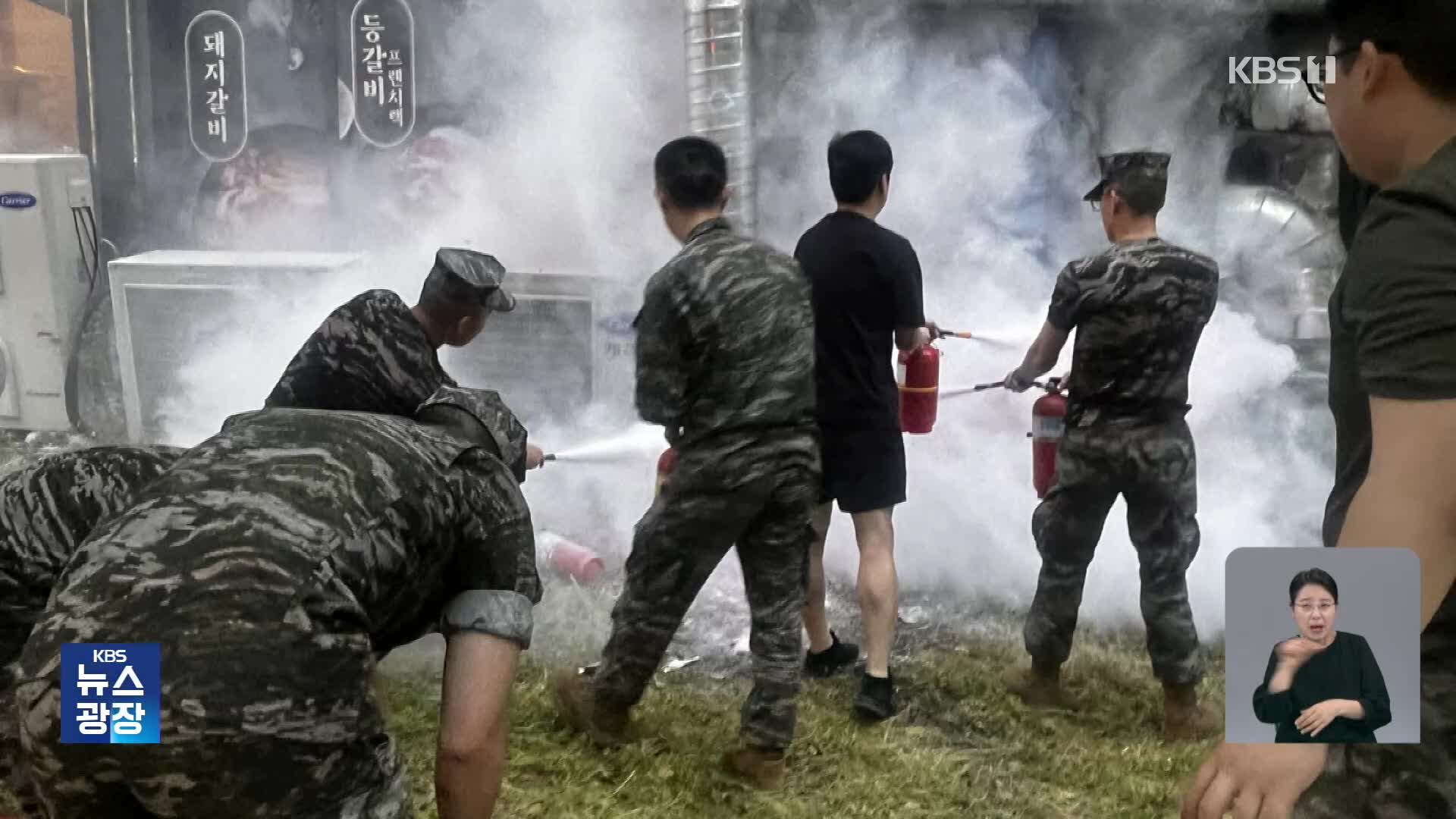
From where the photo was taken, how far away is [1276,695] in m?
1.34

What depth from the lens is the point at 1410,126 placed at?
3.94ft

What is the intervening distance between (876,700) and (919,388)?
730 mm

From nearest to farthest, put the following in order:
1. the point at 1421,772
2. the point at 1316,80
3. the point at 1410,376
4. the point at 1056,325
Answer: the point at 1410,376, the point at 1421,772, the point at 1316,80, the point at 1056,325

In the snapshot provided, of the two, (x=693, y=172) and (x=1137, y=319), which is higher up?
(x=693, y=172)

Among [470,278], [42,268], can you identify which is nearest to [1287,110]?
[470,278]

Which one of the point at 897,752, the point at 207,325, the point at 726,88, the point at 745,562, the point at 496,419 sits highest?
the point at 726,88

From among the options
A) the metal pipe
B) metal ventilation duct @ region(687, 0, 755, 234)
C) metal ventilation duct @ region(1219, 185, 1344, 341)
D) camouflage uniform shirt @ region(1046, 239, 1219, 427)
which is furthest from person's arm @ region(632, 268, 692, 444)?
the metal pipe

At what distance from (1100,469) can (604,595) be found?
1.15m

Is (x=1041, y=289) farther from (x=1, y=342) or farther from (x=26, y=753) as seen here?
(x=1, y=342)

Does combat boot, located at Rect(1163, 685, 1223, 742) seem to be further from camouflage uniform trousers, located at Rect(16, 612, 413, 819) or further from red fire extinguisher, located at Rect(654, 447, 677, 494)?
camouflage uniform trousers, located at Rect(16, 612, 413, 819)

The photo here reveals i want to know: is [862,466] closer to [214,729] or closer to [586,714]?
[586,714]

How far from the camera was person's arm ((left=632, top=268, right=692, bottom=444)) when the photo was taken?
2.22 metres

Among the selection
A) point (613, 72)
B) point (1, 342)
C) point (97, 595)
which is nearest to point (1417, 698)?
point (97, 595)

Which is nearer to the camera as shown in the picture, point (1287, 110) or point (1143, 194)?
point (1287, 110)
